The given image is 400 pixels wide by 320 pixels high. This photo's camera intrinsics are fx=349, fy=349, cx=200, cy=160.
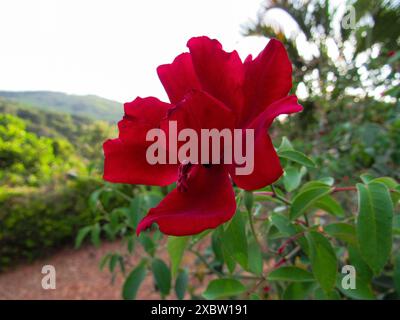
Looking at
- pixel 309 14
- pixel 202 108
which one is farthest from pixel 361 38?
pixel 202 108

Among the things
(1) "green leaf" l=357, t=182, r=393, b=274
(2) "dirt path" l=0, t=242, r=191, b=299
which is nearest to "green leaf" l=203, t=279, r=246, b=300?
(1) "green leaf" l=357, t=182, r=393, b=274

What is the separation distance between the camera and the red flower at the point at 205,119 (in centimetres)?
36

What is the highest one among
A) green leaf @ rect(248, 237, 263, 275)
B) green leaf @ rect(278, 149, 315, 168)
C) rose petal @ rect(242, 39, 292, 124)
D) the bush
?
the bush

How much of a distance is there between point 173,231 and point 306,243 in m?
0.37

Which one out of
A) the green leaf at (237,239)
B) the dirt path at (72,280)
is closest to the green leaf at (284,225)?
the green leaf at (237,239)

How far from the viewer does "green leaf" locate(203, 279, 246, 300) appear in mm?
727

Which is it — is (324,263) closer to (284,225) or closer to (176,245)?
(284,225)

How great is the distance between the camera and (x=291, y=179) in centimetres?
76

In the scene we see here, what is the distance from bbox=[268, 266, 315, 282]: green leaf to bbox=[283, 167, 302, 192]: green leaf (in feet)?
0.52

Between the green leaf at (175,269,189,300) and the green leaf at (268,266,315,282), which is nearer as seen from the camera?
the green leaf at (268,266,315,282)

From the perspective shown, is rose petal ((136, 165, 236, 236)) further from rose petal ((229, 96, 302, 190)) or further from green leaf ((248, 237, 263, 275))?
green leaf ((248, 237, 263, 275))

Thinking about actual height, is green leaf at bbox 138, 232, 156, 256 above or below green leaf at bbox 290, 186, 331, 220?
below

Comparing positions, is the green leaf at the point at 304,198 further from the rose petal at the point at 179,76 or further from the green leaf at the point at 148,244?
the green leaf at the point at 148,244
